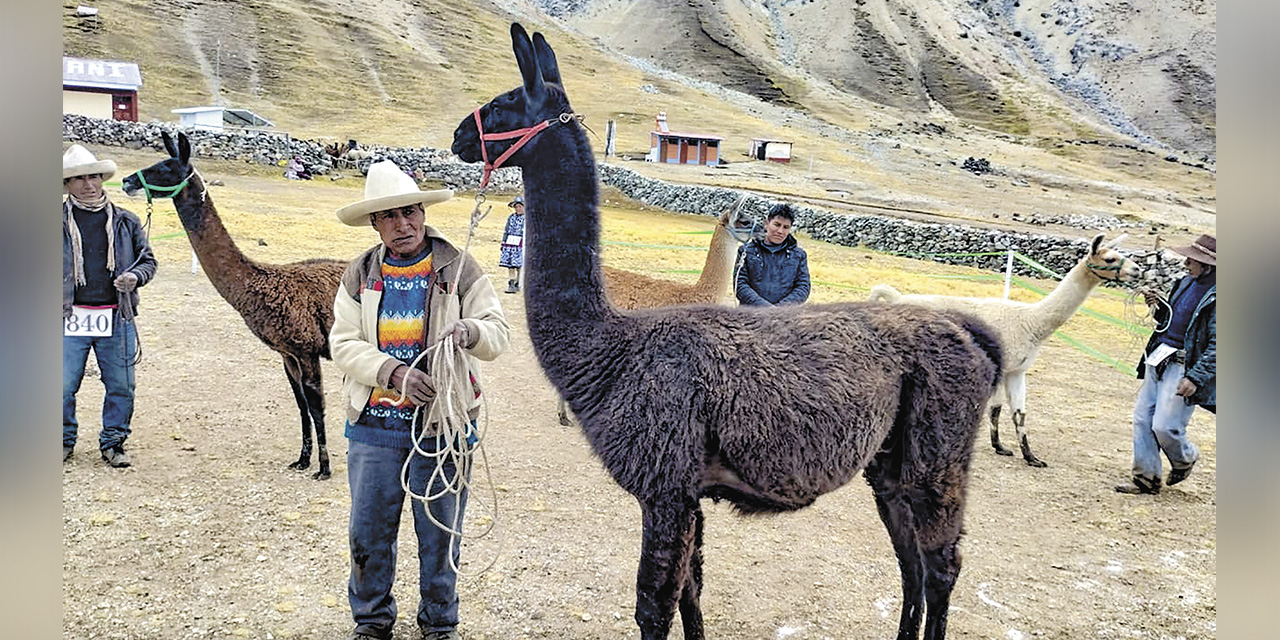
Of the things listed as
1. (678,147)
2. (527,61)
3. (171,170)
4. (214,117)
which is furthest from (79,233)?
(214,117)

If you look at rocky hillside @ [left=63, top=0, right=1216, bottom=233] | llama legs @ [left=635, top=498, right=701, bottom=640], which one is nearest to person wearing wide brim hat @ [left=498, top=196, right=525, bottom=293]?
llama legs @ [left=635, top=498, right=701, bottom=640]

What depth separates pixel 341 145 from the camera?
94.3 ft

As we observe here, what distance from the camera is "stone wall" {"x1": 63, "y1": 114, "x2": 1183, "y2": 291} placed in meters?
16.9

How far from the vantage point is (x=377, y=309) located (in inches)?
110

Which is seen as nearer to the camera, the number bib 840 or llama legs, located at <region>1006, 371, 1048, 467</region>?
the number bib 840

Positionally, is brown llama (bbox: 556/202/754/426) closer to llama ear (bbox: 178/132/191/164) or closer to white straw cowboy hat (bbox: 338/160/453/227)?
llama ear (bbox: 178/132/191/164)

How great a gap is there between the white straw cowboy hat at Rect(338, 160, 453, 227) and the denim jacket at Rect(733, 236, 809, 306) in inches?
107

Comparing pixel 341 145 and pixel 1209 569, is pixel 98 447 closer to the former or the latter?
pixel 1209 569

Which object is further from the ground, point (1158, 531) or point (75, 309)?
point (75, 309)

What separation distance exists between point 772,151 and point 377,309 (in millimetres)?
37864

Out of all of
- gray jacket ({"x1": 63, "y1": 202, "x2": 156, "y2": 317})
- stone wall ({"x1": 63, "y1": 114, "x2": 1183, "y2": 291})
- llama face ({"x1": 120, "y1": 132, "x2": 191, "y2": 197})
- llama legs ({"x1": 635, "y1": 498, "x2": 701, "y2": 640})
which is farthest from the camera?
stone wall ({"x1": 63, "y1": 114, "x2": 1183, "y2": 291})

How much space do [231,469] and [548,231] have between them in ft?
11.4

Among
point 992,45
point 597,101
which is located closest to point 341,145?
point 597,101
